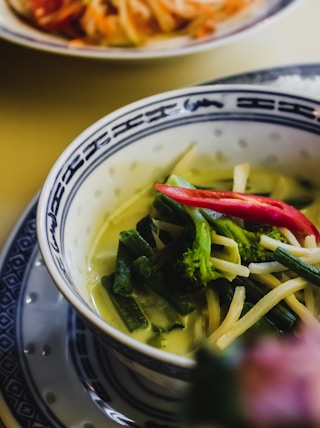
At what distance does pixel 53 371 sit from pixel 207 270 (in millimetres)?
256

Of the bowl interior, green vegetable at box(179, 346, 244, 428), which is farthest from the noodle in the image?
green vegetable at box(179, 346, 244, 428)

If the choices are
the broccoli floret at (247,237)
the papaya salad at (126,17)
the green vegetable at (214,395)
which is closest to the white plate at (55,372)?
the broccoli floret at (247,237)

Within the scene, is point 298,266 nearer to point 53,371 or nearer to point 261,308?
point 261,308

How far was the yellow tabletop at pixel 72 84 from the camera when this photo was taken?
1.29m

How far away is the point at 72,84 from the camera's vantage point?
4.77ft

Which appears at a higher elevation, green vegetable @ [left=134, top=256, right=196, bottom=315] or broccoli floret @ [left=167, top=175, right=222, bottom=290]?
broccoli floret @ [left=167, top=175, right=222, bottom=290]

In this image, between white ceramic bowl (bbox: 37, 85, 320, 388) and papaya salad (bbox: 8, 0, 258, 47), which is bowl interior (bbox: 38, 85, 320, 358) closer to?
white ceramic bowl (bbox: 37, 85, 320, 388)

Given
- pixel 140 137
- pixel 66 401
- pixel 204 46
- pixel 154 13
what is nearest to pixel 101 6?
pixel 154 13

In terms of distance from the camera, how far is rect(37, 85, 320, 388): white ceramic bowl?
2.83 feet

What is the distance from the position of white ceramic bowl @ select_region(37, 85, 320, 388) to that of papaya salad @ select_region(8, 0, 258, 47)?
438 millimetres

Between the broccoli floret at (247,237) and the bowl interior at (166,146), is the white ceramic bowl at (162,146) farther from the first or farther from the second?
the broccoli floret at (247,237)

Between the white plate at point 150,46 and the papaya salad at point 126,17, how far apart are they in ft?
0.12

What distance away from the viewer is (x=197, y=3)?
1.53 meters

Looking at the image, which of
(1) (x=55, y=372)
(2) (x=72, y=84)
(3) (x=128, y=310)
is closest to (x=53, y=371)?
(1) (x=55, y=372)
